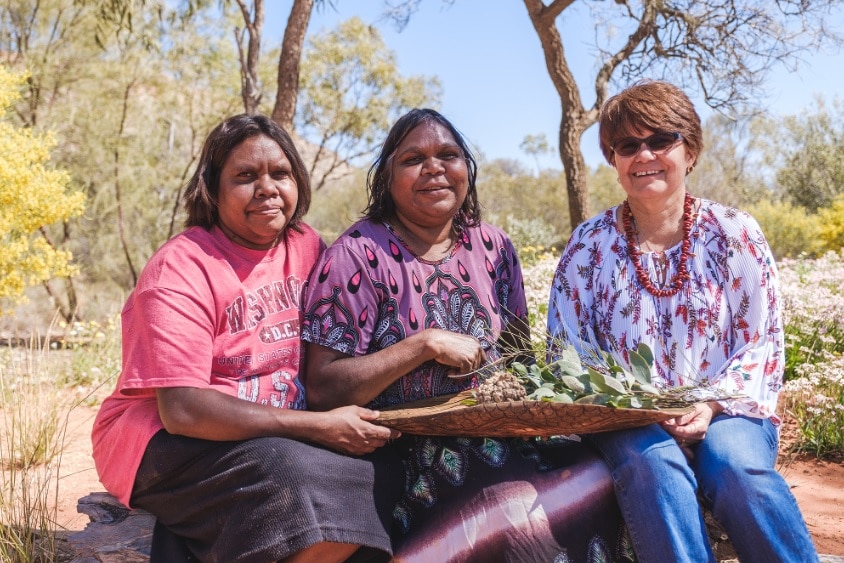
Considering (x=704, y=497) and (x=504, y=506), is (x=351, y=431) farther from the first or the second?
(x=704, y=497)

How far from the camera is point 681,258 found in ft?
8.85

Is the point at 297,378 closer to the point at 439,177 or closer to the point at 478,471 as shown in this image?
the point at 478,471

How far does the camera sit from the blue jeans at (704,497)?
2172 mm

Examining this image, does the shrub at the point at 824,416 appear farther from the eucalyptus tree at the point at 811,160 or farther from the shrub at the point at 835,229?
the eucalyptus tree at the point at 811,160

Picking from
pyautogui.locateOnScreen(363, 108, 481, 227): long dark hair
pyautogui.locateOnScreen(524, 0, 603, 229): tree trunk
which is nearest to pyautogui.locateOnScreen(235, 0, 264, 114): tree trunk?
pyautogui.locateOnScreen(524, 0, 603, 229): tree trunk

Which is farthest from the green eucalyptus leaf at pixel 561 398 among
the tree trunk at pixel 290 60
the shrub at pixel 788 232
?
the shrub at pixel 788 232

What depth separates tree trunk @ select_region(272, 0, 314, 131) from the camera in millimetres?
7789

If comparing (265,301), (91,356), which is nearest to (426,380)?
(265,301)

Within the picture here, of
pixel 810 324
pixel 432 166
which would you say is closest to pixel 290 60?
pixel 810 324

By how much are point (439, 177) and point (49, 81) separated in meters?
13.5

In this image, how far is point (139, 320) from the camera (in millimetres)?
2291

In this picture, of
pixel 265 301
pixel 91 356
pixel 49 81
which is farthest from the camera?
pixel 49 81

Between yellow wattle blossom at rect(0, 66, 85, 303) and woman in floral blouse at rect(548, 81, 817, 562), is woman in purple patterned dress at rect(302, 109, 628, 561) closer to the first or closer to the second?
woman in floral blouse at rect(548, 81, 817, 562)

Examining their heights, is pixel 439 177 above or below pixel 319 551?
above
